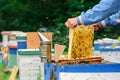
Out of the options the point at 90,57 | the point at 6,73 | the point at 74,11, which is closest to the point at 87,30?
the point at 90,57

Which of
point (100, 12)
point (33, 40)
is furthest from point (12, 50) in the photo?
point (100, 12)

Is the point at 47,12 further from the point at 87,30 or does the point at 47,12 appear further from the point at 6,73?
the point at 87,30

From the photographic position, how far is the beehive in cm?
486

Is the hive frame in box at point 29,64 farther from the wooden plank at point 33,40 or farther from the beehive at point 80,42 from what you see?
the beehive at point 80,42

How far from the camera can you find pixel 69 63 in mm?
4602

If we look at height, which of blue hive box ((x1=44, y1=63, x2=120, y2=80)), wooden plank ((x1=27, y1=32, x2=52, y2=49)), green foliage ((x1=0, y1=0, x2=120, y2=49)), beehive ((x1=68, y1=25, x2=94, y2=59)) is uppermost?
green foliage ((x1=0, y1=0, x2=120, y2=49))

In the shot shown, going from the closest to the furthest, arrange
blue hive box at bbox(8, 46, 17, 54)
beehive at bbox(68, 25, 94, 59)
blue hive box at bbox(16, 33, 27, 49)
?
beehive at bbox(68, 25, 94, 59), blue hive box at bbox(16, 33, 27, 49), blue hive box at bbox(8, 46, 17, 54)

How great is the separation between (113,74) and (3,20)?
24.9 meters

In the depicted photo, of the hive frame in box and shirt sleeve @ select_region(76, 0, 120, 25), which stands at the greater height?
shirt sleeve @ select_region(76, 0, 120, 25)

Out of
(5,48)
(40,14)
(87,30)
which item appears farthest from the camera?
(40,14)

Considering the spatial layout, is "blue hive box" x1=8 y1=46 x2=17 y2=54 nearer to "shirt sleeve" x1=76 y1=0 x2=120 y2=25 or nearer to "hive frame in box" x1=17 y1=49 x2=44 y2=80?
"hive frame in box" x1=17 y1=49 x2=44 y2=80

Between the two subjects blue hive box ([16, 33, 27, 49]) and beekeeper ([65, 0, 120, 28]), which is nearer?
beekeeper ([65, 0, 120, 28])

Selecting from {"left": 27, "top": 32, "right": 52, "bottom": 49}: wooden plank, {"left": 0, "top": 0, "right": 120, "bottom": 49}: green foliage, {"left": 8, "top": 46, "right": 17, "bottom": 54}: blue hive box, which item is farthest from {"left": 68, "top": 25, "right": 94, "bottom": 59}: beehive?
{"left": 0, "top": 0, "right": 120, "bottom": 49}: green foliage

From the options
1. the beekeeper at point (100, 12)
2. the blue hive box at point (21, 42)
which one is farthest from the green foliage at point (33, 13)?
the beekeeper at point (100, 12)
